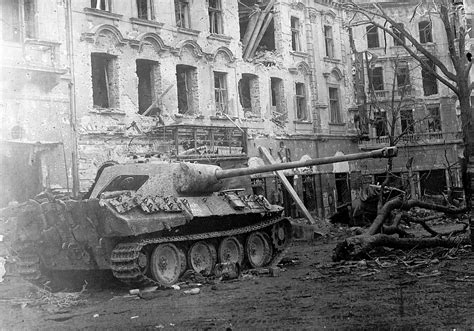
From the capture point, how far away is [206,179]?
1188 centimetres

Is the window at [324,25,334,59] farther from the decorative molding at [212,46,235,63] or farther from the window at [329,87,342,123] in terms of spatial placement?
the decorative molding at [212,46,235,63]

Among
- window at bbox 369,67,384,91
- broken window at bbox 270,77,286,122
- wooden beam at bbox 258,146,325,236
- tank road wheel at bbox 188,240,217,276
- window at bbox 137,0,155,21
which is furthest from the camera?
window at bbox 369,67,384,91

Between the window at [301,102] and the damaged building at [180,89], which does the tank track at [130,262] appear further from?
the window at [301,102]

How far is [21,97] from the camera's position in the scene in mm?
15148

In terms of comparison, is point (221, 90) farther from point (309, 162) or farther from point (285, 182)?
point (309, 162)

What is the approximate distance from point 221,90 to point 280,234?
9.66 metres

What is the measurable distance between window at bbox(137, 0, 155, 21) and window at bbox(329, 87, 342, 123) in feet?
35.6

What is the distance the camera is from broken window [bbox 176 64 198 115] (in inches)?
815

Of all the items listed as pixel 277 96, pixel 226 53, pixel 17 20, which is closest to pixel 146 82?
pixel 226 53

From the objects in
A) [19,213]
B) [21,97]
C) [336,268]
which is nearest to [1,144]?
[21,97]

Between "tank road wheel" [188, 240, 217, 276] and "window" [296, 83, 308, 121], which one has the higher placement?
"window" [296, 83, 308, 121]

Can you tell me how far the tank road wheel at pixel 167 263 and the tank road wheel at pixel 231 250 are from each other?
115 cm

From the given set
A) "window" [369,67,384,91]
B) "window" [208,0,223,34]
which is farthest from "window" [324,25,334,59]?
"window" [369,67,384,91]

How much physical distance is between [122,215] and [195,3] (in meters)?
13.3
